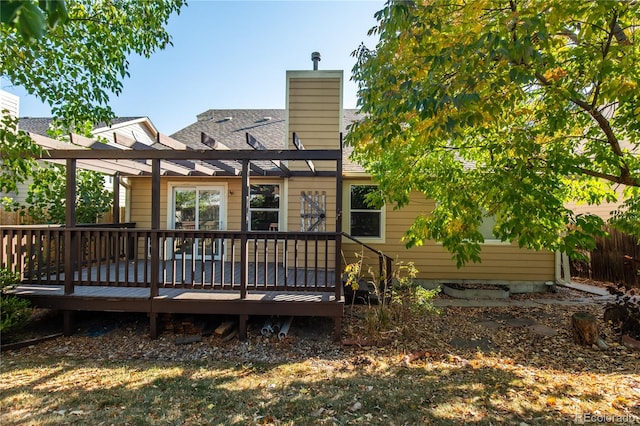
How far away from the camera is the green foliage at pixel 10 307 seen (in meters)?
4.23

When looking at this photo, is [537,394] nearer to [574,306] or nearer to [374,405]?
[374,405]

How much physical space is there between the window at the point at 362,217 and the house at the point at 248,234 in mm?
26

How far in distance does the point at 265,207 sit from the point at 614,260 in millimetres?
10073

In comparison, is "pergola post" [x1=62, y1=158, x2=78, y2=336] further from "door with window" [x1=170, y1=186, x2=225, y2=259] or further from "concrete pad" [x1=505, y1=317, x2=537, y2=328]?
"concrete pad" [x1=505, y1=317, x2=537, y2=328]

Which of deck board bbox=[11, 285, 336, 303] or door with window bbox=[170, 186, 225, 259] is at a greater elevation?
door with window bbox=[170, 186, 225, 259]

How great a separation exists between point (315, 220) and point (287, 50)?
415 centimetres

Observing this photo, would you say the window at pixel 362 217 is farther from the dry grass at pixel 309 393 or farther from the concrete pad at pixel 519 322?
the dry grass at pixel 309 393

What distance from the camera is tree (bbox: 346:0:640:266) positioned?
→ 2955 mm

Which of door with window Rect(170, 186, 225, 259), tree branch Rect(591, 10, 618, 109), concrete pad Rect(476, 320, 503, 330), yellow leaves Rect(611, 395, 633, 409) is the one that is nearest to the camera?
yellow leaves Rect(611, 395, 633, 409)

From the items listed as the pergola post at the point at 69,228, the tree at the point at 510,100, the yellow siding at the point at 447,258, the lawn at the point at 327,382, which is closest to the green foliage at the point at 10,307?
the lawn at the point at 327,382

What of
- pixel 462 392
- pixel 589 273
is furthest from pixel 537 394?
pixel 589 273

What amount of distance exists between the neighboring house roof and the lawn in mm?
5249

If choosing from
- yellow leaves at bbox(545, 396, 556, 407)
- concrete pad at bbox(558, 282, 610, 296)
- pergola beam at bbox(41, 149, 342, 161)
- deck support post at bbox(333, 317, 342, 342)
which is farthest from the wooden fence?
pergola beam at bbox(41, 149, 342, 161)

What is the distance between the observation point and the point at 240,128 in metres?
10.7
